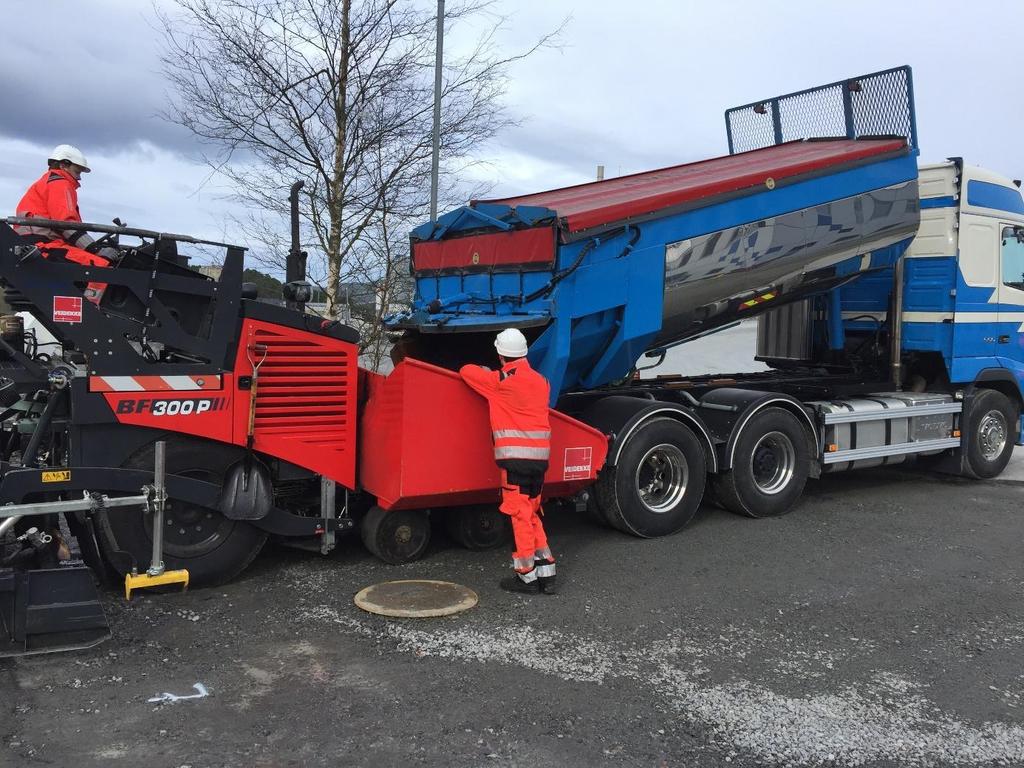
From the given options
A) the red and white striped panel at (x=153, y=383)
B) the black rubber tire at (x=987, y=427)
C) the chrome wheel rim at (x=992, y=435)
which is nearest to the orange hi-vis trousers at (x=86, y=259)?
the red and white striped panel at (x=153, y=383)

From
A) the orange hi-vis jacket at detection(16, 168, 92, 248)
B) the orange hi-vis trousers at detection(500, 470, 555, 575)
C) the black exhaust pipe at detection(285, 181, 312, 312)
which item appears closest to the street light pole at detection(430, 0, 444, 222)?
the black exhaust pipe at detection(285, 181, 312, 312)

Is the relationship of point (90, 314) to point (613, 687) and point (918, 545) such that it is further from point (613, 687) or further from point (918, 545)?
point (918, 545)

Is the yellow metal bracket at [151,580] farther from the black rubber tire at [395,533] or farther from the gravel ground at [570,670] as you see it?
the black rubber tire at [395,533]

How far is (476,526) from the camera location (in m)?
5.82

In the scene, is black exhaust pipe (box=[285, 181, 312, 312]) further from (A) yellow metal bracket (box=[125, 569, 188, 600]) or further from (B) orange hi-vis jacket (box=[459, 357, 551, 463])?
(A) yellow metal bracket (box=[125, 569, 188, 600])

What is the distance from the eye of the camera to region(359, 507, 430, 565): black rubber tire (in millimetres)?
5435

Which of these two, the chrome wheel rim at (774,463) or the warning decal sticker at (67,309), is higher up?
the warning decal sticker at (67,309)

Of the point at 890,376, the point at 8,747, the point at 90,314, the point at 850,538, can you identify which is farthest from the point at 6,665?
the point at 890,376

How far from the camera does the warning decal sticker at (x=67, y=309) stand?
4.45m

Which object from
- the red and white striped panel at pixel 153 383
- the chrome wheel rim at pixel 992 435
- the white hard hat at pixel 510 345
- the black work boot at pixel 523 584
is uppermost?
the white hard hat at pixel 510 345

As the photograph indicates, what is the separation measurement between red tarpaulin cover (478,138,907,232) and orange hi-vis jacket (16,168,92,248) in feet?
9.62

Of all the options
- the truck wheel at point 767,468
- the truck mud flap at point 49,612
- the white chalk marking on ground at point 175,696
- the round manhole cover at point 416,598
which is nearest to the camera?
the white chalk marking on ground at point 175,696

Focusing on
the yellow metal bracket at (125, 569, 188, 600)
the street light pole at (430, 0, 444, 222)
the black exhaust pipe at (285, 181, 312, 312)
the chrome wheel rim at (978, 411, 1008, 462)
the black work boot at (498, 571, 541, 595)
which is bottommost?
the black work boot at (498, 571, 541, 595)

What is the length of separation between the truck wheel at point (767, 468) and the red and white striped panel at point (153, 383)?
13.4ft
